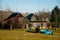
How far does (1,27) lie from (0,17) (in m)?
7.23

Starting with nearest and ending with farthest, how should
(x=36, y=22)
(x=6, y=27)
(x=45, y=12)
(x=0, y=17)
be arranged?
(x=6, y=27)
(x=0, y=17)
(x=36, y=22)
(x=45, y=12)

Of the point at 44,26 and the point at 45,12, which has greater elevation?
the point at 45,12

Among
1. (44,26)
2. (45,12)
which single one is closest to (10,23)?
Result: (44,26)

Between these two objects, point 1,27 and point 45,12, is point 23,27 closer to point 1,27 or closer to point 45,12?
point 1,27

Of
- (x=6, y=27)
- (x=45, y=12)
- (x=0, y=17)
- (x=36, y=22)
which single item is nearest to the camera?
(x=6, y=27)

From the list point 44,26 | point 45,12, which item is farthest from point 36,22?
point 45,12

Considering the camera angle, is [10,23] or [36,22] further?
[36,22]

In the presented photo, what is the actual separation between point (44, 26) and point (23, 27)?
10.9 meters

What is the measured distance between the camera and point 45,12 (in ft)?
251

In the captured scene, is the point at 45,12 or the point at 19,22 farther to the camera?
the point at 45,12

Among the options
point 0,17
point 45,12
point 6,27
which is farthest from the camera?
point 45,12

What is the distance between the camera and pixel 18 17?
56344mm

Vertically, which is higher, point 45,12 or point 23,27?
point 45,12

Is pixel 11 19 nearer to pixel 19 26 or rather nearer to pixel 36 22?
pixel 19 26
